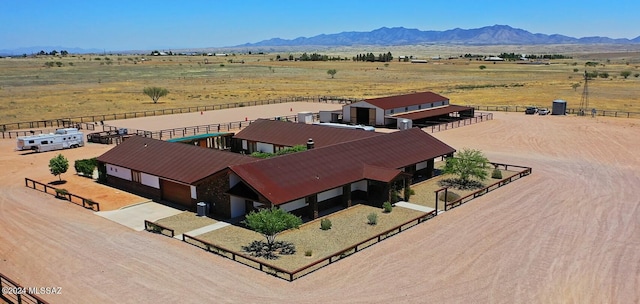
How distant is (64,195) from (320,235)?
54.1ft

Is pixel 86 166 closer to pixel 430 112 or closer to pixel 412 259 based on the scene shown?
pixel 412 259

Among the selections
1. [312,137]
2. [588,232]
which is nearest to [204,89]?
[312,137]

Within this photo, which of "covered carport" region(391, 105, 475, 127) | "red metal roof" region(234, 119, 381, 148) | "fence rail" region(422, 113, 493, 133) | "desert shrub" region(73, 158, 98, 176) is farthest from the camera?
"covered carport" region(391, 105, 475, 127)

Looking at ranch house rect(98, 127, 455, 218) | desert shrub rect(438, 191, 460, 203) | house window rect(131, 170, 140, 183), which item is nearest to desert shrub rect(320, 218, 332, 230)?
ranch house rect(98, 127, 455, 218)

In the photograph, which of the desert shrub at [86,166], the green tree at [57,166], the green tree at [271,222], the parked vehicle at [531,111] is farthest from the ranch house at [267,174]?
the parked vehicle at [531,111]

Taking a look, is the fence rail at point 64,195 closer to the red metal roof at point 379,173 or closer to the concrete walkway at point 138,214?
the concrete walkway at point 138,214

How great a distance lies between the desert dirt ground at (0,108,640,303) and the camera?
1792cm

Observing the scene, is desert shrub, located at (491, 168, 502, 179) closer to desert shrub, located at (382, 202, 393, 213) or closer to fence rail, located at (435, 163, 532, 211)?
fence rail, located at (435, 163, 532, 211)

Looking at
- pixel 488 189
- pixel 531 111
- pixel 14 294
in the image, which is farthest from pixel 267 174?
pixel 531 111

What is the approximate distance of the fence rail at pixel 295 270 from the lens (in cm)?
1942

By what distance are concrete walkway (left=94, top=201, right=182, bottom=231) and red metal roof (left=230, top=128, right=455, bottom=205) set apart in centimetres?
496

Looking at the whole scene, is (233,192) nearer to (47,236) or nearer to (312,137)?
(47,236)

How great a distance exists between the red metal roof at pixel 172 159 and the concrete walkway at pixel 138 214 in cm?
175

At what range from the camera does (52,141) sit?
46094 mm
